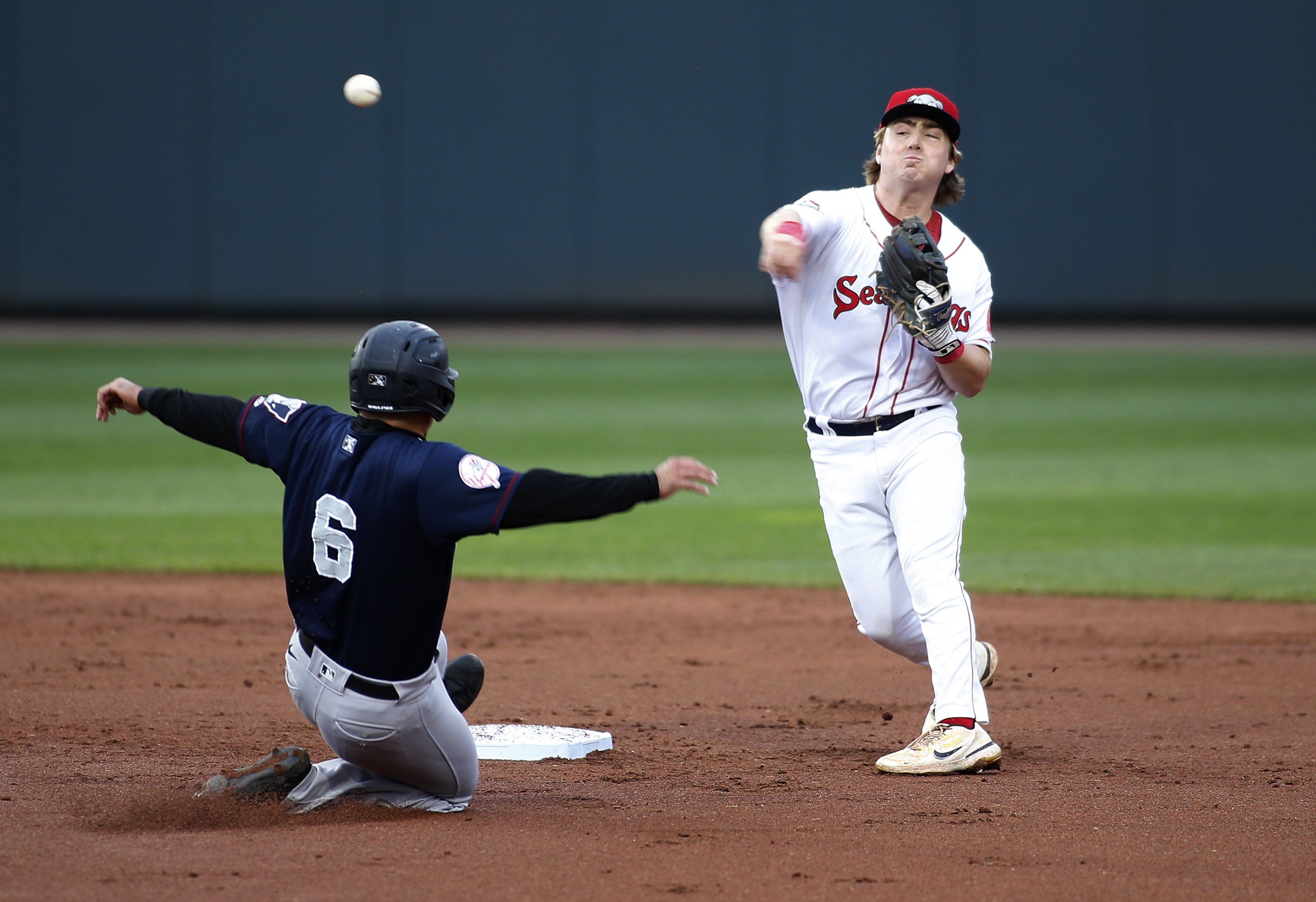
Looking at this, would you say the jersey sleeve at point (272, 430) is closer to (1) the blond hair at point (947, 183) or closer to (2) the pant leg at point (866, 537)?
(2) the pant leg at point (866, 537)

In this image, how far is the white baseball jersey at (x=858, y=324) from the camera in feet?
14.1

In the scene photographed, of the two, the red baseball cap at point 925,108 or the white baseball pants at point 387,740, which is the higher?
the red baseball cap at point 925,108

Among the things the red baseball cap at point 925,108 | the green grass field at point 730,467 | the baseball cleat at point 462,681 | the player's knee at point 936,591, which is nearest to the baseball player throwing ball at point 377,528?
the baseball cleat at point 462,681

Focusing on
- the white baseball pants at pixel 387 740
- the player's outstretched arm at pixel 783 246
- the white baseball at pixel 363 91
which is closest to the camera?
the white baseball pants at pixel 387 740

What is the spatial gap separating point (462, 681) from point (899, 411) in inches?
58.1

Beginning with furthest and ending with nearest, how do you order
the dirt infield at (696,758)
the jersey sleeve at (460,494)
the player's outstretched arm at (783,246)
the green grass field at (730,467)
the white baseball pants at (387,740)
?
the green grass field at (730,467), the player's outstretched arm at (783,246), the white baseball pants at (387,740), the jersey sleeve at (460,494), the dirt infield at (696,758)

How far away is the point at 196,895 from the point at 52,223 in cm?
2091

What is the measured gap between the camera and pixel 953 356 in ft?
13.6

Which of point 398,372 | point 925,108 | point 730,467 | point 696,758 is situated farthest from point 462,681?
point 730,467

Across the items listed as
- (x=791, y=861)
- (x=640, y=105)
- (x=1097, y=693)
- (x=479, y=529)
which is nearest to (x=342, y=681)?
(x=479, y=529)

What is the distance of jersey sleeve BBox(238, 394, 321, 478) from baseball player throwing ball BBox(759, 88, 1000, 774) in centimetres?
137

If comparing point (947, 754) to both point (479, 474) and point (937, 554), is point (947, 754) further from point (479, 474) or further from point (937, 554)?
point (479, 474)

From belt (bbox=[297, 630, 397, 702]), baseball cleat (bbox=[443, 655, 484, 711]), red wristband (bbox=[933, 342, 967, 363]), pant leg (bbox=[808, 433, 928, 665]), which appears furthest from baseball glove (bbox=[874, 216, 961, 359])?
belt (bbox=[297, 630, 397, 702])

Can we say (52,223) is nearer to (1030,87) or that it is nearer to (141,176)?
(141,176)
